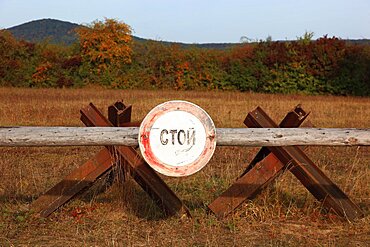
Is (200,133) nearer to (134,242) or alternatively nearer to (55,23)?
(134,242)

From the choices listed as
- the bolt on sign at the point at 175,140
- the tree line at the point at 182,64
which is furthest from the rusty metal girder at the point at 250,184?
the tree line at the point at 182,64

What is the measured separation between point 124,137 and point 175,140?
0.48m

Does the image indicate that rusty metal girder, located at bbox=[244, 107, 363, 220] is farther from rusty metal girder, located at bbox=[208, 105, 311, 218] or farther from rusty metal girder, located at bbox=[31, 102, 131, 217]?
rusty metal girder, located at bbox=[31, 102, 131, 217]

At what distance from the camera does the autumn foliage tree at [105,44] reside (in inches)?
1180

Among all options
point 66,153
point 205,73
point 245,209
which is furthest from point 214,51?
point 245,209

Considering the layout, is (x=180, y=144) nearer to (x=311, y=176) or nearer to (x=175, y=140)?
(x=175, y=140)

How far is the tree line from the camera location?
26.8 meters

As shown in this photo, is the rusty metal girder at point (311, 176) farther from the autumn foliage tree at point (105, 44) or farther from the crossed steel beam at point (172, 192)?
the autumn foliage tree at point (105, 44)

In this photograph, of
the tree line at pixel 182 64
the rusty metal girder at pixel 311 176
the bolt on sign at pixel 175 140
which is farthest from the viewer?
the tree line at pixel 182 64

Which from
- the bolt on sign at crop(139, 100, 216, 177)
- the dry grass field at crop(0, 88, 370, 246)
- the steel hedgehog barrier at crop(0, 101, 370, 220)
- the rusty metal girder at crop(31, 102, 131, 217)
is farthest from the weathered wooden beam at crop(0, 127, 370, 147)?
the dry grass field at crop(0, 88, 370, 246)

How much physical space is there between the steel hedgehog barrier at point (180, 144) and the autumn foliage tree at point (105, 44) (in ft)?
82.0

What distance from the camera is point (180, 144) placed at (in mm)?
4211

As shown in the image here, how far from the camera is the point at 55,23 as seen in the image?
127250mm

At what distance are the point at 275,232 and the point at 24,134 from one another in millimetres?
2330
